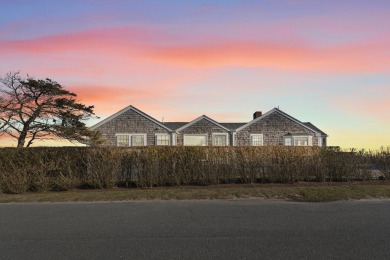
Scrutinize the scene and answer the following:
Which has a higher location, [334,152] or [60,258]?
[334,152]

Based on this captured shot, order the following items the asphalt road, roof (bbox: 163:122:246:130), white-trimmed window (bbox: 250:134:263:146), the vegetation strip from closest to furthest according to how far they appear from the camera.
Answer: the asphalt road, the vegetation strip, white-trimmed window (bbox: 250:134:263:146), roof (bbox: 163:122:246:130)

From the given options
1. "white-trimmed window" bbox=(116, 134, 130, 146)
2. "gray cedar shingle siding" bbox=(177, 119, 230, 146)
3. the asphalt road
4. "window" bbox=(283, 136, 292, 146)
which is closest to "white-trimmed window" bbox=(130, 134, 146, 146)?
"white-trimmed window" bbox=(116, 134, 130, 146)

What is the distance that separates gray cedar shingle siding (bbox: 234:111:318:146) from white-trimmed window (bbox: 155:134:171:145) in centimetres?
586

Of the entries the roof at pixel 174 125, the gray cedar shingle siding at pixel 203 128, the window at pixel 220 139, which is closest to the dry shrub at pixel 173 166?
the window at pixel 220 139

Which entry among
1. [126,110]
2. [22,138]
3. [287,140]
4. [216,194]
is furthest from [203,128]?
[216,194]

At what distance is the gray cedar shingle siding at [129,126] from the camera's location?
34.6m

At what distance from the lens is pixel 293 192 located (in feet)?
45.4

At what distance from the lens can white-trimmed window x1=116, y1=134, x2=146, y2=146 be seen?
3462 cm

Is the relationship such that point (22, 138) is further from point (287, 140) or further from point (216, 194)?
point (287, 140)

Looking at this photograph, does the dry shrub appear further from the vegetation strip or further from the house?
the house

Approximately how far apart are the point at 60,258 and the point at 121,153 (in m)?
9.82

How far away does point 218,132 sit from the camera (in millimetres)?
36031

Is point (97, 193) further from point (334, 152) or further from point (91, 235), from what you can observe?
point (334, 152)

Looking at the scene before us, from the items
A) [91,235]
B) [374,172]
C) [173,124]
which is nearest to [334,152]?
[374,172]
